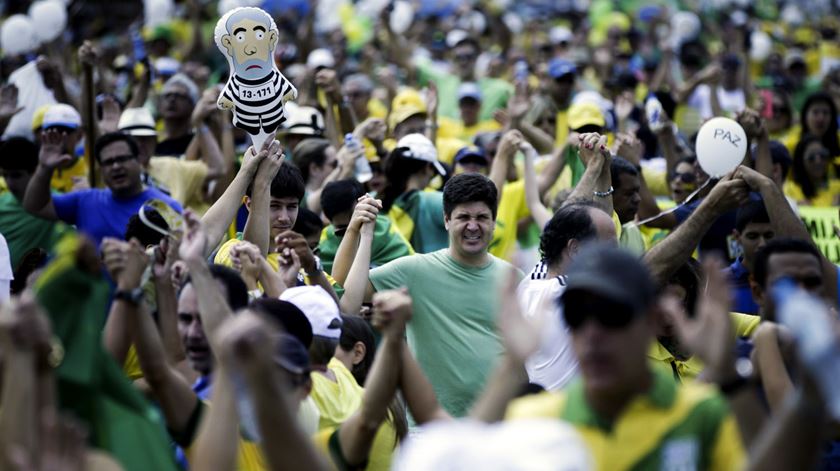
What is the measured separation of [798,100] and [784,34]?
245 inches

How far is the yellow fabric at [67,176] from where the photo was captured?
10742mm

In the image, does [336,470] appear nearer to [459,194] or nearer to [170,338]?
[170,338]

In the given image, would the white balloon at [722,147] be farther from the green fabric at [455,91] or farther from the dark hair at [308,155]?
the green fabric at [455,91]

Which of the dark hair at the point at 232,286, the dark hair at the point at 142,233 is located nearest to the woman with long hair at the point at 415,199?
the dark hair at the point at 142,233

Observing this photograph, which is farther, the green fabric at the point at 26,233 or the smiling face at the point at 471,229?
the green fabric at the point at 26,233

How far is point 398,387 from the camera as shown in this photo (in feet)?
15.1

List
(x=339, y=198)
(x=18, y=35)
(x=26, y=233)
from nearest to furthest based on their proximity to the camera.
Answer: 1. (x=339, y=198)
2. (x=26, y=233)
3. (x=18, y=35)

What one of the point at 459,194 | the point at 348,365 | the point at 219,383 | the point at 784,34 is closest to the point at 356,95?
the point at 459,194

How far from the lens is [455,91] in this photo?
14.7 meters

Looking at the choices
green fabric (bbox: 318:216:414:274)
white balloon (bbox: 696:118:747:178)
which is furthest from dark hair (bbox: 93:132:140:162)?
white balloon (bbox: 696:118:747:178)

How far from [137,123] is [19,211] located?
5.29ft

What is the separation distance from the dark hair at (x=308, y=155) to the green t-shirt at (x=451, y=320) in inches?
122

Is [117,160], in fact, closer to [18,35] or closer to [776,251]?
[18,35]

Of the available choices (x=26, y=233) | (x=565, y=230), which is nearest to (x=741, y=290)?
(x=565, y=230)
